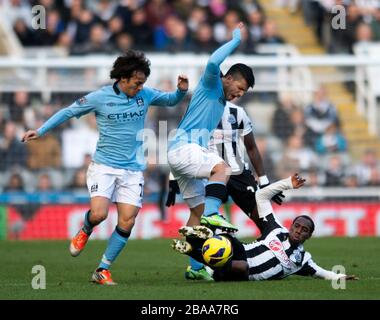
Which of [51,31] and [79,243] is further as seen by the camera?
[51,31]

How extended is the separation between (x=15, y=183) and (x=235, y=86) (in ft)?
35.0

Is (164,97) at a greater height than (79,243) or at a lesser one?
greater

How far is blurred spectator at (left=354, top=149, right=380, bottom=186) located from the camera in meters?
22.2

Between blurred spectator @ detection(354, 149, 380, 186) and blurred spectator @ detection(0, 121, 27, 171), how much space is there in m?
6.94

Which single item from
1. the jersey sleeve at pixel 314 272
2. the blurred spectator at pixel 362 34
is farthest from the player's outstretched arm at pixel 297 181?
the blurred spectator at pixel 362 34

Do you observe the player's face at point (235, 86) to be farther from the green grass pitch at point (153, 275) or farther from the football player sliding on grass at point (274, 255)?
the green grass pitch at point (153, 275)

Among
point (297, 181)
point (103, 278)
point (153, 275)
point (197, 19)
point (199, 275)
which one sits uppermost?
point (197, 19)

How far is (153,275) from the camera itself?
42.3ft

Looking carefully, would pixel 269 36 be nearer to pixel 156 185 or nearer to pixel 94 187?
pixel 156 185

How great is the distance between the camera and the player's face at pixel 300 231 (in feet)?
37.2

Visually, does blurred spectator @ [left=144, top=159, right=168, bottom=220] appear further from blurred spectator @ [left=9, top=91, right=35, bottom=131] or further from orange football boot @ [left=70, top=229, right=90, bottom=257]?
orange football boot @ [left=70, top=229, right=90, bottom=257]

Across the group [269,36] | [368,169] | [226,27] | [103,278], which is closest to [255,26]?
[269,36]

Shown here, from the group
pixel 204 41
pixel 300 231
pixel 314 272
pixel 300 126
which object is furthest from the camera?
pixel 204 41
